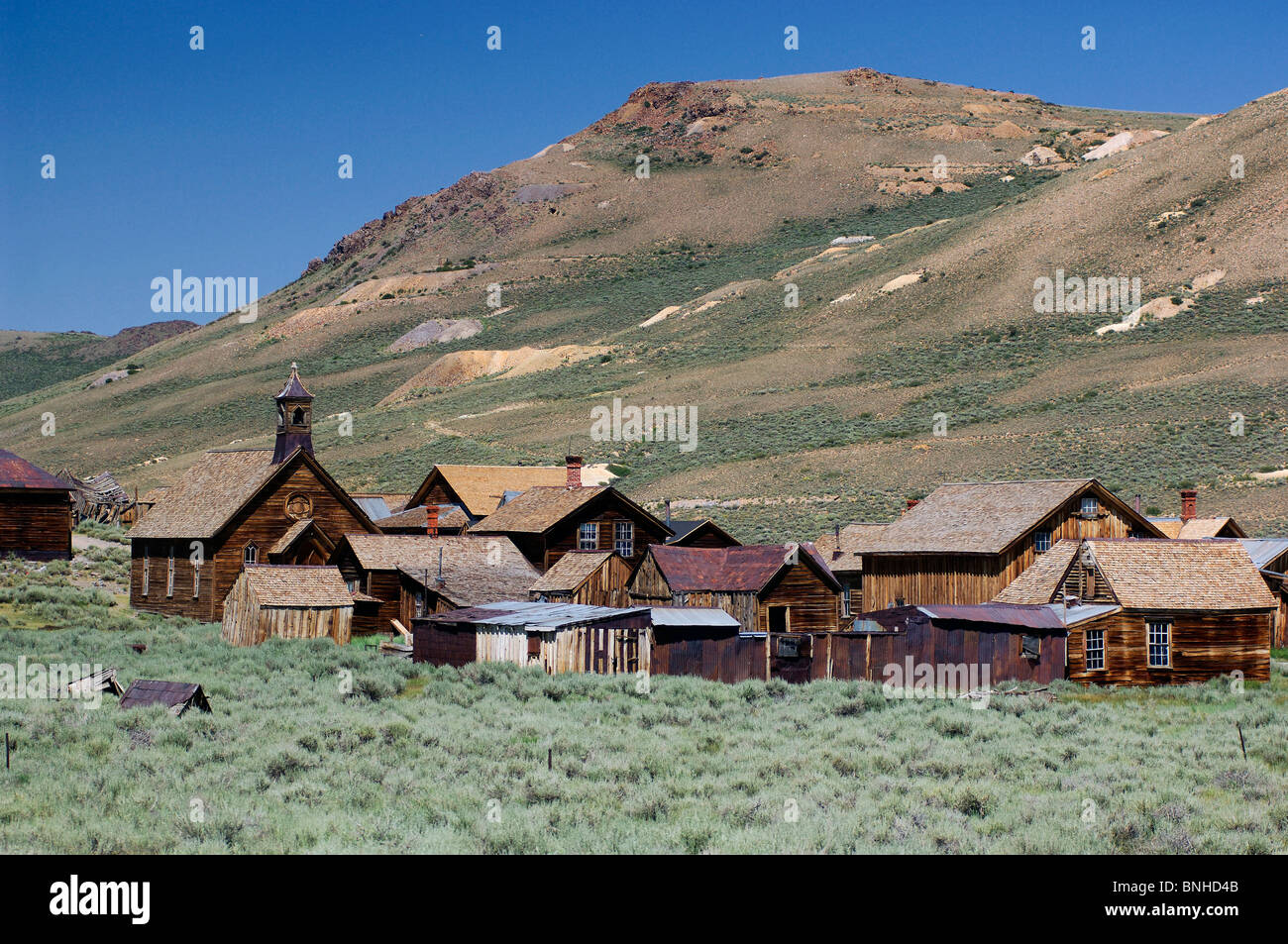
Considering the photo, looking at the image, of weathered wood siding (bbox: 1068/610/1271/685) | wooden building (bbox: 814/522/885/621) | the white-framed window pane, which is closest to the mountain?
wooden building (bbox: 814/522/885/621)

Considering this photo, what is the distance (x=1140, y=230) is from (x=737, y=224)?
71530 millimetres

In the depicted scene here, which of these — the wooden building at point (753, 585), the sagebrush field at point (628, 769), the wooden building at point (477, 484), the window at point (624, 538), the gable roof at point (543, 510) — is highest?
the wooden building at point (477, 484)

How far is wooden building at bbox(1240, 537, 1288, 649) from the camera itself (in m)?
37.4

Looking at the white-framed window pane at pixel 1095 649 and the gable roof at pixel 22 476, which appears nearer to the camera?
the white-framed window pane at pixel 1095 649

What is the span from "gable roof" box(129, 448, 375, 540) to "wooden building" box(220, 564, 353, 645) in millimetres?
5532

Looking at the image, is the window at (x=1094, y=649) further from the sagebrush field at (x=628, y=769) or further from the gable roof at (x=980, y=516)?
the gable roof at (x=980, y=516)

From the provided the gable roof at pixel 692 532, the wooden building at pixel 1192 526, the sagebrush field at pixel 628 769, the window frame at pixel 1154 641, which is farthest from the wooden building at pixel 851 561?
the sagebrush field at pixel 628 769

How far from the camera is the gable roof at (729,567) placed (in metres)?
36.3

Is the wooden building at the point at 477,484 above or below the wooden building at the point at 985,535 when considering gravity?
above

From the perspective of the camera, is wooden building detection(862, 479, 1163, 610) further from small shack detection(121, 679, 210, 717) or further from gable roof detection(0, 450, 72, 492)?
gable roof detection(0, 450, 72, 492)

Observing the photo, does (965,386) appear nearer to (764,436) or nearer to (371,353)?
(764,436)

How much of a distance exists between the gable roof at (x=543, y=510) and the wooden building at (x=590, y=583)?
11.2 ft

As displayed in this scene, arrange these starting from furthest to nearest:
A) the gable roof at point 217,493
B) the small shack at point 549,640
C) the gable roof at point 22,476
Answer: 1. the gable roof at point 22,476
2. the gable roof at point 217,493
3. the small shack at point 549,640

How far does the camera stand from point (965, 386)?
90625mm
